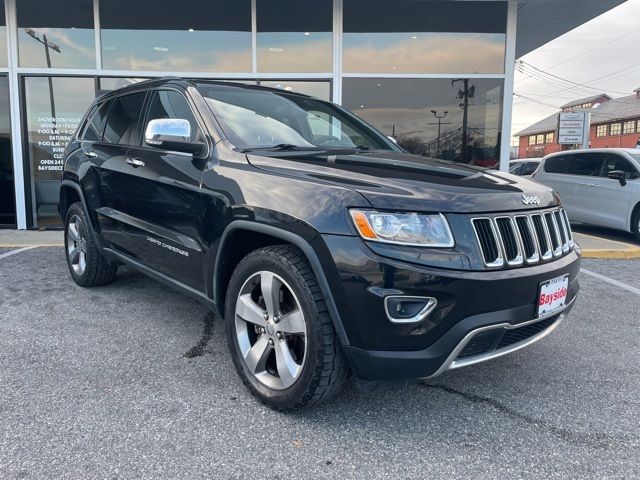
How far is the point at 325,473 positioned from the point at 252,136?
1.94 m

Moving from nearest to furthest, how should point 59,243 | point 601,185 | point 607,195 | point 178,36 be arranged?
point 59,243 → point 178,36 → point 607,195 → point 601,185

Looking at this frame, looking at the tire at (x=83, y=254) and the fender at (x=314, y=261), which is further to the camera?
the tire at (x=83, y=254)

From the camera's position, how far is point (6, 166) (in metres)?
8.38

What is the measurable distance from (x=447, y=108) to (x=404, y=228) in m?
6.87

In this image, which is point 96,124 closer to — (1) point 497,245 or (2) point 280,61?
(1) point 497,245

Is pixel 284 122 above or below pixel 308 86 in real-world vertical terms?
below

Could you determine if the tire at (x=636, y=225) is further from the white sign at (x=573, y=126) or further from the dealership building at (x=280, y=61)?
the white sign at (x=573, y=126)

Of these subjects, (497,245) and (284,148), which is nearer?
(497,245)

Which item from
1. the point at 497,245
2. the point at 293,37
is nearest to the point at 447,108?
the point at 293,37

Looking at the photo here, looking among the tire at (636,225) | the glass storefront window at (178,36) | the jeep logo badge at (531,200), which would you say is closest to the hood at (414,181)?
the jeep logo badge at (531,200)

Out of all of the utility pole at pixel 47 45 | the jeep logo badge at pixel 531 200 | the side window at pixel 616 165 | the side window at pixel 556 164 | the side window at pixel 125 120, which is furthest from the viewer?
the side window at pixel 556 164

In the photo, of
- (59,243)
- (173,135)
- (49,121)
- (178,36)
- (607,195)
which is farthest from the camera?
(607,195)

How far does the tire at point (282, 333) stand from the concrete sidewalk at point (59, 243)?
5.34 meters

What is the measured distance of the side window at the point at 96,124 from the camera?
181 inches
